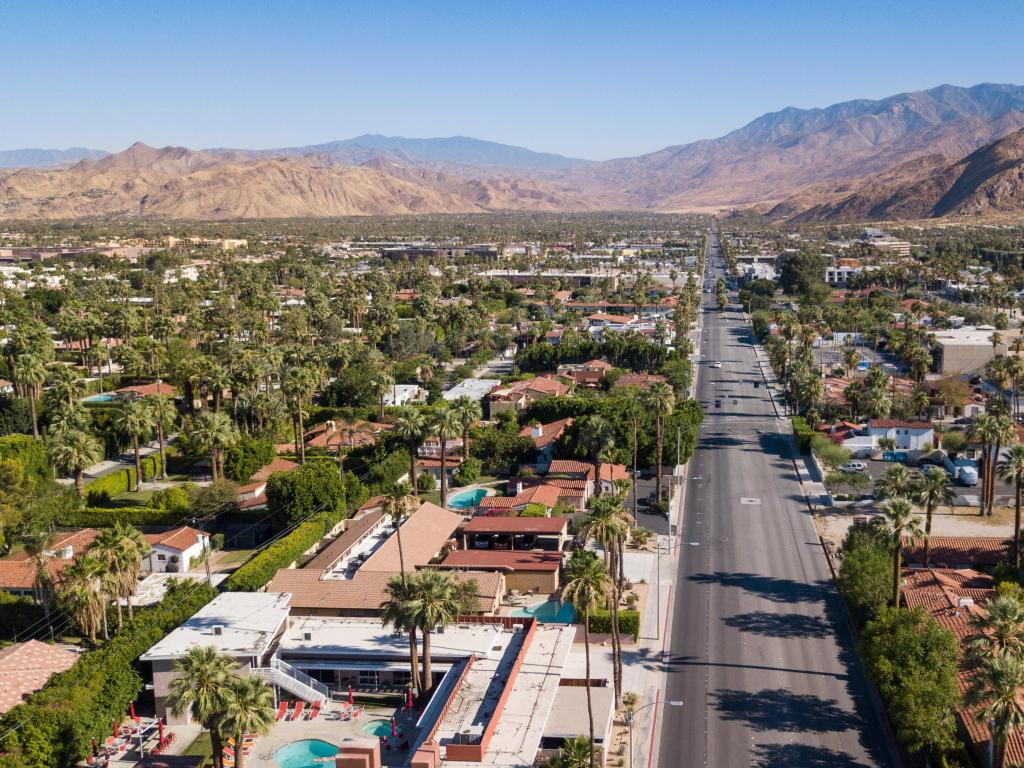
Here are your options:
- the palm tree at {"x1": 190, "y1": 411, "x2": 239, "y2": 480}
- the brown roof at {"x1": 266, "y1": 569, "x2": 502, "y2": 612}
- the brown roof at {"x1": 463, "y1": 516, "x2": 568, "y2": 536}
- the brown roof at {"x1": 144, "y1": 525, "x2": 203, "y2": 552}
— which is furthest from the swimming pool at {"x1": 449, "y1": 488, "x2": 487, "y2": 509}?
the brown roof at {"x1": 144, "y1": 525, "x2": 203, "y2": 552}

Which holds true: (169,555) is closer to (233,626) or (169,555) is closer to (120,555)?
(120,555)

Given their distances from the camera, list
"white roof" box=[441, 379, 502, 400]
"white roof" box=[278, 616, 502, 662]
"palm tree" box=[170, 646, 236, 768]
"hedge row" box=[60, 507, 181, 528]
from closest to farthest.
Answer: "palm tree" box=[170, 646, 236, 768] < "white roof" box=[278, 616, 502, 662] < "hedge row" box=[60, 507, 181, 528] < "white roof" box=[441, 379, 502, 400]

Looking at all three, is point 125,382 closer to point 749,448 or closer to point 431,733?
point 749,448

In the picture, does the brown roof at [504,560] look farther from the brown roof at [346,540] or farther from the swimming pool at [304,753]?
the swimming pool at [304,753]

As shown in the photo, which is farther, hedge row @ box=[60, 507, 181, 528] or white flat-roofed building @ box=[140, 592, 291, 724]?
hedge row @ box=[60, 507, 181, 528]

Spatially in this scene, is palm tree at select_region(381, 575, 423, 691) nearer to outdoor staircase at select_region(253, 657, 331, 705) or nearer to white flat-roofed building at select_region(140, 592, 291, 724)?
outdoor staircase at select_region(253, 657, 331, 705)

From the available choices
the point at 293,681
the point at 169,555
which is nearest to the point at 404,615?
the point at 293,681
